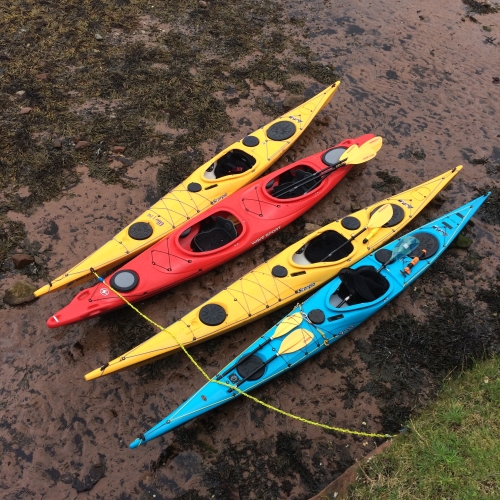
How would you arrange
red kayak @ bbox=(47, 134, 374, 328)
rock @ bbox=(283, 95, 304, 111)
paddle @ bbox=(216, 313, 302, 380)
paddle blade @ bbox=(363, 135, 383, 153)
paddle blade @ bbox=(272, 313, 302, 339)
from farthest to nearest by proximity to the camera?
rock @ bbox=(283, 95, 304, 111) → paddle blade @ bbox=(363, 135, 383, 153) → red kayak @ bbox=(47, 134, 374, 328) → paddle blade @ bbox=(272, 313, 302, 339) → paddle @ bbox=(216, 313, 302, 380)

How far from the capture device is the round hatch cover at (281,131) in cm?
730

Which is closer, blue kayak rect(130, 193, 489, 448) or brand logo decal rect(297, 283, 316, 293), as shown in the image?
blue kayak rect(130, 193, 489, 448)

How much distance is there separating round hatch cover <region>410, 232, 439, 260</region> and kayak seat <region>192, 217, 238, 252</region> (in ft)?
7.80

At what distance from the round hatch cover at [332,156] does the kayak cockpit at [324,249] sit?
1.31m

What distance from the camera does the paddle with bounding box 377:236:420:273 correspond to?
5824 mm

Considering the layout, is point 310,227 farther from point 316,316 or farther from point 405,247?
point 316,316

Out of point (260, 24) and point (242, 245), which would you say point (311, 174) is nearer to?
point (242, 245)

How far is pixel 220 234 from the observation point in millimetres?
6137

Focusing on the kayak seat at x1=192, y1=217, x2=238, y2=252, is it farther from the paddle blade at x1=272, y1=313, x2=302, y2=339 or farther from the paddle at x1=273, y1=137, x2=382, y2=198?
the paddle blade at x1=272, y1=313, x2=302, y2=339

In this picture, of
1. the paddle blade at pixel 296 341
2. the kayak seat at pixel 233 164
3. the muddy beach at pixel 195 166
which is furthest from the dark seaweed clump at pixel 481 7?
the paddle blade at pixel 296 341

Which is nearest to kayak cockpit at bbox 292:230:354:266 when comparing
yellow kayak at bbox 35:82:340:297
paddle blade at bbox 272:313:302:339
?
paddle blade at bbox 272:313:302:339

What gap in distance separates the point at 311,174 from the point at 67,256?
3.56 m

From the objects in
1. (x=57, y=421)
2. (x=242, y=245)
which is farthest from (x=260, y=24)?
(x=57, y=421)

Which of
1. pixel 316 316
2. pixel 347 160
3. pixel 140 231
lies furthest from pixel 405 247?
pixel 140 231
